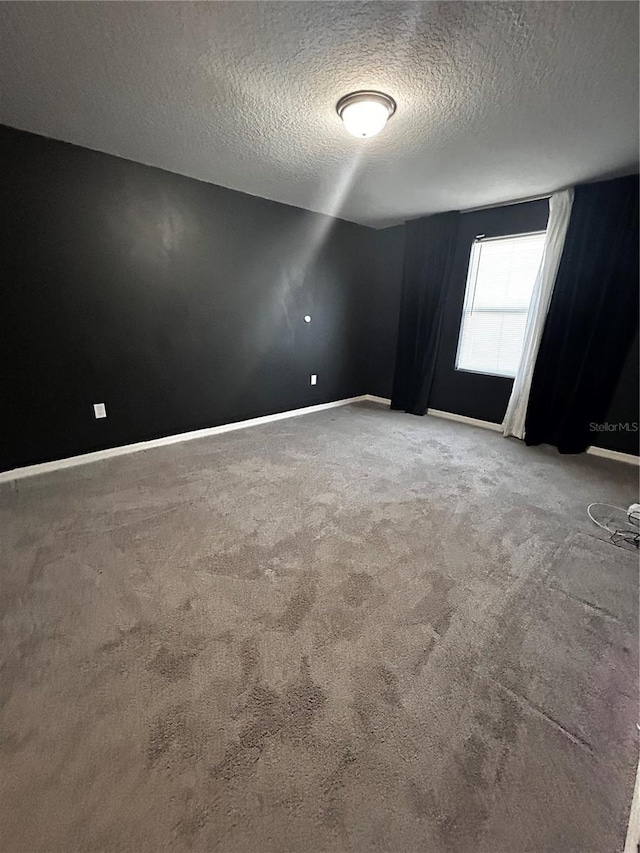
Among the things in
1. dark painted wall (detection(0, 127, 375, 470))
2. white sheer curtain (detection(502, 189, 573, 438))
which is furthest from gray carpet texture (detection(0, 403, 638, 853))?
white sheer curtain (detection(502, 189, 573, 438))

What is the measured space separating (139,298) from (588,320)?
398 cm

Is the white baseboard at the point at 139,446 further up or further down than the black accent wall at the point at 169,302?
further down

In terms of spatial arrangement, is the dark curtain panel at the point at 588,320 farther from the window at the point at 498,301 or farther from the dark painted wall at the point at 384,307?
the dark painted wall at the point at 384,307

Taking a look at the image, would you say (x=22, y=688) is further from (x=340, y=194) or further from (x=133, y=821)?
(x=340, y=194)

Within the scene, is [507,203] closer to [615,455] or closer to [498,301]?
[498,301]

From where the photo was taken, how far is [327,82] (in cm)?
173

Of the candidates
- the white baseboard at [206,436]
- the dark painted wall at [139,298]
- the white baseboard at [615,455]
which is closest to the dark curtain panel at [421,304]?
the white baseboard at [206,436]

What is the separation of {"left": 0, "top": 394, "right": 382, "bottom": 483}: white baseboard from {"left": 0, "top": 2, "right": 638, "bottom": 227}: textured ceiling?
2267mm

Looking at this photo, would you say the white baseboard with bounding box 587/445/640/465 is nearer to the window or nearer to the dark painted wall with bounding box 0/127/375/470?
the window

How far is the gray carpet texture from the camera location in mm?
924

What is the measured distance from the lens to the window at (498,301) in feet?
12.2

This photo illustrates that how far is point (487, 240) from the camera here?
3902 mm

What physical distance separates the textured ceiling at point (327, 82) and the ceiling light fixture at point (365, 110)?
0.06m

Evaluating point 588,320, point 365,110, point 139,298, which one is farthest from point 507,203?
point 139,298
